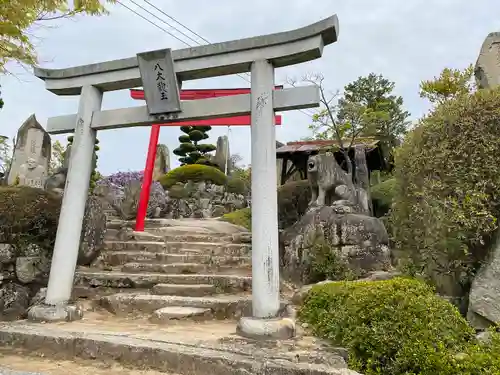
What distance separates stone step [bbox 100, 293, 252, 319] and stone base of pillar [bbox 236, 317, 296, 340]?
3.32ft

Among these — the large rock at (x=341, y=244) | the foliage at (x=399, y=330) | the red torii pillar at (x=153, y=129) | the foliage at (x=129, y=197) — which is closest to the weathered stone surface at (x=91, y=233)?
the red torii pillar at (x=153, y=129)

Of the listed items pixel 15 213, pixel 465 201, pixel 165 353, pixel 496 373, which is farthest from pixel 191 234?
pixel 496 373

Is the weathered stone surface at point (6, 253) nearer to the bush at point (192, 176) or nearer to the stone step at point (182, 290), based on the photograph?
the stone step at point (182, 290)

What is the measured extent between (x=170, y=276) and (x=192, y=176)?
13.3 m

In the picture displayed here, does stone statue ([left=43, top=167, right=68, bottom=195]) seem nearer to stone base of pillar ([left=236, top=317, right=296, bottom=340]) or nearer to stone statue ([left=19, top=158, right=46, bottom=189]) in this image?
stone statue ([left=19, top=158, right=46, bottom=189])

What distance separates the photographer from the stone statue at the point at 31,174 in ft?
36.2

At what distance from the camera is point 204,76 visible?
5.13 meters

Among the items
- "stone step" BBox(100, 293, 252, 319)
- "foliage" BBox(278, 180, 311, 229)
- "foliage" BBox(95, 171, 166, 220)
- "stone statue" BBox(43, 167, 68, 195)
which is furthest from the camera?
"foliage" BBox(278, 180, 311, 229)

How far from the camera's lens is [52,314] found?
4.65 metres

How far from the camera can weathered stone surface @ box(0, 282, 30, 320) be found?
16.9 ft

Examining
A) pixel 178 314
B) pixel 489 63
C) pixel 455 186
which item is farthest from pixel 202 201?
pixel 455 186

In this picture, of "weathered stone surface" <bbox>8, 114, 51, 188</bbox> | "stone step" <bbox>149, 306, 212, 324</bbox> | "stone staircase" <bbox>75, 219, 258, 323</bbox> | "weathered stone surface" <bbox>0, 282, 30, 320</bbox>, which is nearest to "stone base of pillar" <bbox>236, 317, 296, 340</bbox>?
"stone step" <bbox>149, 306, 212, 324</bbox>

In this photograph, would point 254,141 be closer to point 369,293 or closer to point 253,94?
point 253,94

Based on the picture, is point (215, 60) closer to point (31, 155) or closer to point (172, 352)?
point (172, 352)
